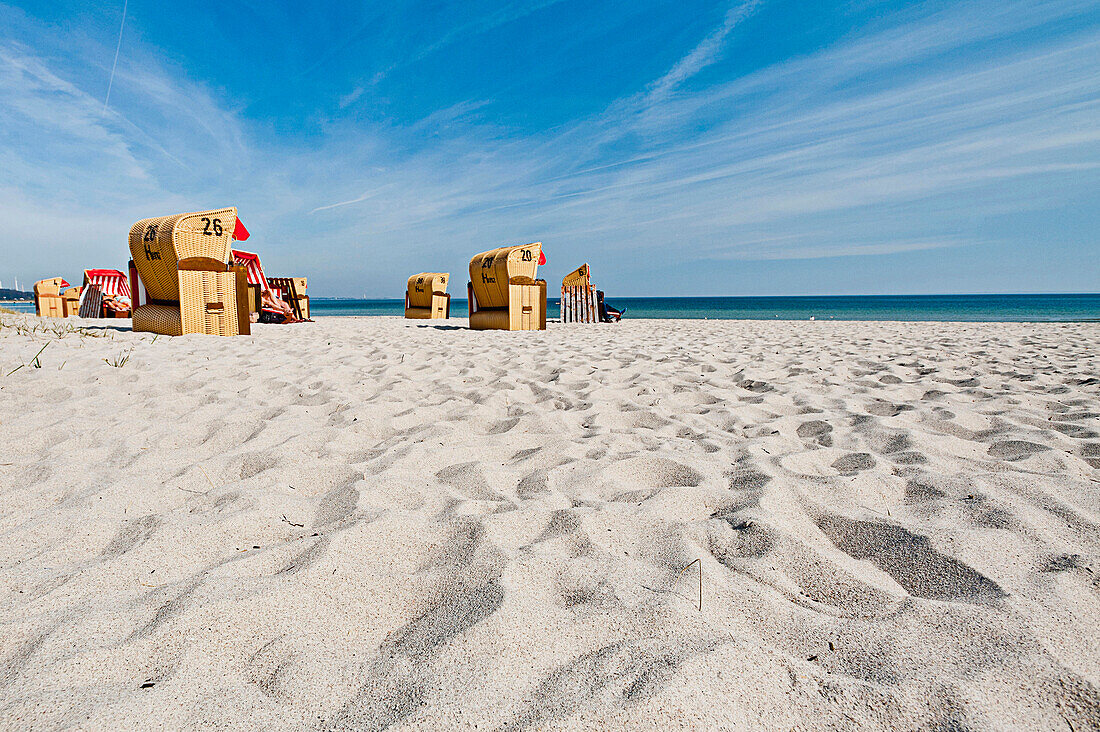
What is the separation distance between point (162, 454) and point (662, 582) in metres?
1.96

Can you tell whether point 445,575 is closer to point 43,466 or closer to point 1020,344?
point 43,466

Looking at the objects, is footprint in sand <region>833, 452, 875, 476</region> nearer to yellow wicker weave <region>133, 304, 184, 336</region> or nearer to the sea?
yellow wicker weave <region>133, 304, 184, 336</region>

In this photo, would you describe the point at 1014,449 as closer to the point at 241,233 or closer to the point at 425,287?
the point at 241,233

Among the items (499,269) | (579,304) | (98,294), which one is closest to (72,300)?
(98,294)

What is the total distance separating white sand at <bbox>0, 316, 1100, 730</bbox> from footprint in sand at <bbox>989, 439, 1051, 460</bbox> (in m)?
0.01

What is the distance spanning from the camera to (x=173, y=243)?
564 cm

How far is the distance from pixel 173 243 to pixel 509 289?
14.6 feet

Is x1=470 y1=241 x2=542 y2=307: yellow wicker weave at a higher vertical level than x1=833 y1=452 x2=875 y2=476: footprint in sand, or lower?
higher

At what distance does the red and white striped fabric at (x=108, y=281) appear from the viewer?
12633mm

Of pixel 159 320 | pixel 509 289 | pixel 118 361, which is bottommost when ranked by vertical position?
pixel 118 361

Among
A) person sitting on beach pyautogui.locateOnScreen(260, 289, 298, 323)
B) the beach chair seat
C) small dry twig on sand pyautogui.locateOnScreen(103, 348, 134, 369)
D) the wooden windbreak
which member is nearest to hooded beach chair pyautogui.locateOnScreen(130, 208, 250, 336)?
small dry twig on sand pyautogui.locateOnScreen(103, 348, 134, 369)

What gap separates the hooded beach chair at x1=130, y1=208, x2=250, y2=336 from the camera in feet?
18.9

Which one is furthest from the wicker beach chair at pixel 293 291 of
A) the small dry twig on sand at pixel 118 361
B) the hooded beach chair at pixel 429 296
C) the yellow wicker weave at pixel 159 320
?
the small dry twig on sand at pixel 118 361

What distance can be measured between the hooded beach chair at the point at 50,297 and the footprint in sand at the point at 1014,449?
17662 mm
